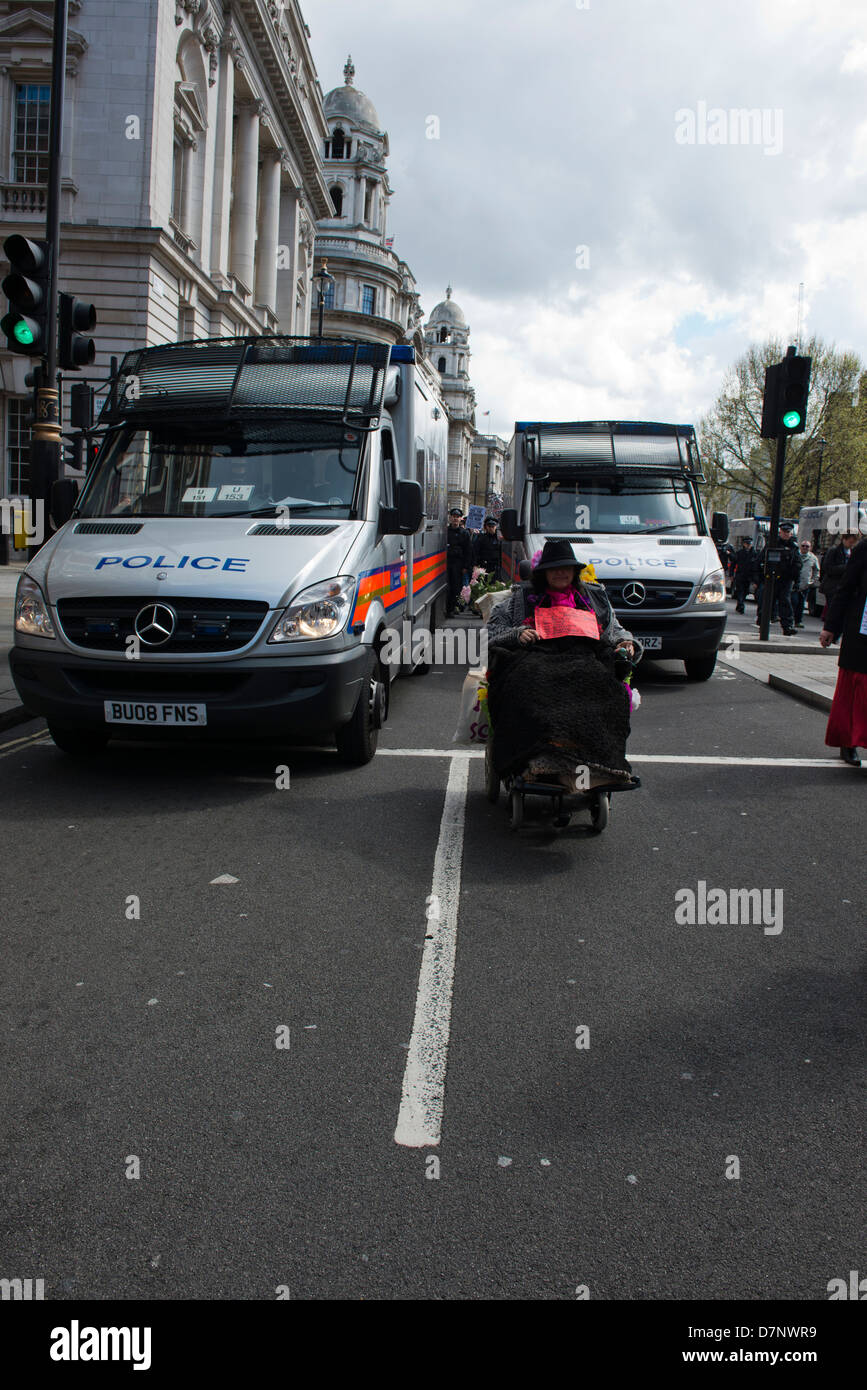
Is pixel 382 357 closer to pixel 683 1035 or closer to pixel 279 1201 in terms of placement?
pixel 683 1035

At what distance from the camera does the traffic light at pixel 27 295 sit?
10.0 m

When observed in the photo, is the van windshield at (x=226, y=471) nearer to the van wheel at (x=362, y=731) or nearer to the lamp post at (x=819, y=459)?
the van wheel at (x=362, y=731)

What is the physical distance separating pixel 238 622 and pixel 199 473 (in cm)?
182

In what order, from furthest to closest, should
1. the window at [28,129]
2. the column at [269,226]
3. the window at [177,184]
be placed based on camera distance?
the column at [269,226], the window at [177,184], the window at [28,129]

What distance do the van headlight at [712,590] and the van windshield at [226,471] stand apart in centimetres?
502

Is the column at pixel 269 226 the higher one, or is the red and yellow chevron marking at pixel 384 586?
the column at pixel 269 226

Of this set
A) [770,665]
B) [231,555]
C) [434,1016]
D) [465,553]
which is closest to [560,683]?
[231,555]

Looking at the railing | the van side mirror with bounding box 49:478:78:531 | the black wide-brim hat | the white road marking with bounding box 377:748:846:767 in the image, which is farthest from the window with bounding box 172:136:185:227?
the black wide-brim hat

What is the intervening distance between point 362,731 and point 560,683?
1.87 metres

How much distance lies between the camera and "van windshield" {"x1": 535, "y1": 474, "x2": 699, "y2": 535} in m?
12.8

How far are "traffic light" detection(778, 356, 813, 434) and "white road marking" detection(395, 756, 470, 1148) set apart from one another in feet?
36.5

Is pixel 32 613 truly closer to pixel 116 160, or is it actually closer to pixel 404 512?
pixel 404 512

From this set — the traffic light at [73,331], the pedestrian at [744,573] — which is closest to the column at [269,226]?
the pedestrian at [744,573]
